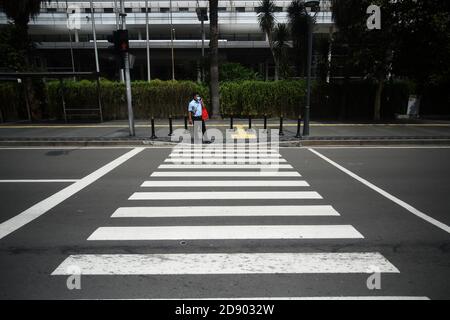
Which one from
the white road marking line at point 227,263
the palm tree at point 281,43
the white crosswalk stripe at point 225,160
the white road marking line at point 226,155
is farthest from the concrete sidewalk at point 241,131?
the palm tree at point 281,43

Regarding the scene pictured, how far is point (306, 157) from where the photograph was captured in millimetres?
10680

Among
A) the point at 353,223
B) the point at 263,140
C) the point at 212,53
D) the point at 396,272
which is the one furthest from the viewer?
the point at 212,53

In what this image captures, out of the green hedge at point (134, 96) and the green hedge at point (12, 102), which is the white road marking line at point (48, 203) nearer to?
the green hedge at point (134, 96)

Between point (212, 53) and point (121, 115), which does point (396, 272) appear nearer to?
point (212, 53)

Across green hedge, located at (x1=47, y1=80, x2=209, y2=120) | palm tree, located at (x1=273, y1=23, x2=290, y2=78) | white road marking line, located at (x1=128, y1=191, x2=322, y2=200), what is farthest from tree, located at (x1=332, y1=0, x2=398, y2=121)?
white road marking line, located at (x1=128, y1=191, x2=322, y2=200)

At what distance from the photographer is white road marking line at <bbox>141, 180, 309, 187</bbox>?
7.58m

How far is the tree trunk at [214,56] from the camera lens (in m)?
18.5

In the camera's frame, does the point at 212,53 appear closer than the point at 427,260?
No

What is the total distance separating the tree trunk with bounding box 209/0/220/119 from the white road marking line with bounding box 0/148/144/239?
11.0 metres

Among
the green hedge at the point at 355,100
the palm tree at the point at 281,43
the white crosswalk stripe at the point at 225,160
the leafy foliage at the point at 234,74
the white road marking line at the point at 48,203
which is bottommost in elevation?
the white crosswalk stripe at the point at 225,160

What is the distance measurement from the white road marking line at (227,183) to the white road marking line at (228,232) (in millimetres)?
2365

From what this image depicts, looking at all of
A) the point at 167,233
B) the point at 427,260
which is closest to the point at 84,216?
the point at 167,233

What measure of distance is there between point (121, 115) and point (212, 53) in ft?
23.6

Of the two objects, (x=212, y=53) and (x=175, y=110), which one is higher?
(x=212, y=53)
